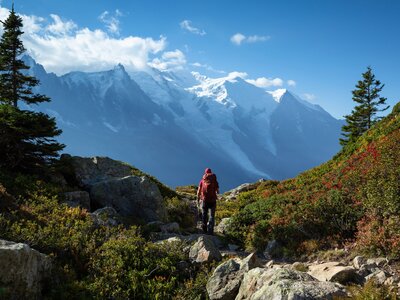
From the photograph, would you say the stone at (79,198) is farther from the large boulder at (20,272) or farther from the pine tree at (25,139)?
the large boulder at (20,272)

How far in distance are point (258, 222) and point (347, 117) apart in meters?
43.7

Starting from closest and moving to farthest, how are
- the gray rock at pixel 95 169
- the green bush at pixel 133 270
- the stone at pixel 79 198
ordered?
the green bush at pixel 133 270, the stone at pixel 79 198, the gray rock at pixel 95 169

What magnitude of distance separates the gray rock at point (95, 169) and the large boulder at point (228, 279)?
12.5 metres

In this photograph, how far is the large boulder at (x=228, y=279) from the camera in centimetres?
841

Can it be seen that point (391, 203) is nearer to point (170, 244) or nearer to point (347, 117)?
point (170, 244)

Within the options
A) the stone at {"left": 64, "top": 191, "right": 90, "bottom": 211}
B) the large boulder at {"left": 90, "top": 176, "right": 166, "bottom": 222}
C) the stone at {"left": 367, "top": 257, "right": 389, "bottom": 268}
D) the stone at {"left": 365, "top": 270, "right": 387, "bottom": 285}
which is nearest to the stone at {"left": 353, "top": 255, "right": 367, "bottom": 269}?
the stone at {"left": 367, "top": 257, "right": 389, "bottom": 268}

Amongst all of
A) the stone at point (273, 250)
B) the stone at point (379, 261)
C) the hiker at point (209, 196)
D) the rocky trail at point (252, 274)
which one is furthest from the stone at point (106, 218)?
the stone at point (379, 261)

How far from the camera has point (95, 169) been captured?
23844 millimetres

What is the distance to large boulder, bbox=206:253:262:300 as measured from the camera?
8406 mm

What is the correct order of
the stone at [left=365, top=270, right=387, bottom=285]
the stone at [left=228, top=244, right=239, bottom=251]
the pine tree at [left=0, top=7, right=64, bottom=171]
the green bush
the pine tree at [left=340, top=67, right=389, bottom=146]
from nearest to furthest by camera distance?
the stone at [left=365, top=270, right=387, bottom=285] < the green bush < the stone at [left=228, top=244, right=239, bottom=251] < the pine tree at [left=0, top=7, right=64, bottom=171] < the pine tree at [left=340, top=67, right=389, bottom=146]

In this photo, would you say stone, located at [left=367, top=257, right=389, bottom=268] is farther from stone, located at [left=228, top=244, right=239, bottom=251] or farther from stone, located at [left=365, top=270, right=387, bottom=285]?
stone, located at [left=228, top=244, right=239, bottom=251]

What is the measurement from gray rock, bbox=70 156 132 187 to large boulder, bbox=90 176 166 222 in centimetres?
196

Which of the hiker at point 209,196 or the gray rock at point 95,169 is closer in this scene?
the hiker at point 209,196

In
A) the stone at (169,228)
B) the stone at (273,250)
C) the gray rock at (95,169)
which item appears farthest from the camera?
the gray rock at (95,169)
